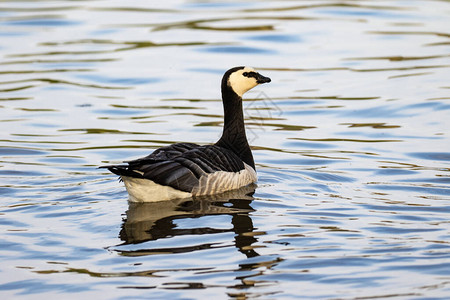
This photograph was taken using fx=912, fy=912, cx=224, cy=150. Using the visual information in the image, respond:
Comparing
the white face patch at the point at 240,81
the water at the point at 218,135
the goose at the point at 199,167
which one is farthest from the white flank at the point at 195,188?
the white face patch at the point at 240,81

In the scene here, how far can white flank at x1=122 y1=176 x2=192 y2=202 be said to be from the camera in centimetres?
1084

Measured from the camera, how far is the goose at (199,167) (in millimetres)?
10734

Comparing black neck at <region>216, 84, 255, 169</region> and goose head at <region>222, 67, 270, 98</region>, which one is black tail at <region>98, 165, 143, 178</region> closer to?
black neck at <region>216, 84, 255, 169</region>

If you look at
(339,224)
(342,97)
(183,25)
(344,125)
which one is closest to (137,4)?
(183,25)

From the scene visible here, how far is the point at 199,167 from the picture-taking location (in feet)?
37.1

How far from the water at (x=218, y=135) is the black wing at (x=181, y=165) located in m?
0.34

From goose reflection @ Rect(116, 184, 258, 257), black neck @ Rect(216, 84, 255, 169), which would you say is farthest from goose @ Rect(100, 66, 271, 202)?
goose reflection @ Rect(116, 184, 258, 257)

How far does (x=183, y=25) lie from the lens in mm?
23375

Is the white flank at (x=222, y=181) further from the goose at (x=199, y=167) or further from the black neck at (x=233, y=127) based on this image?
the black neck at (x=233, y=127)

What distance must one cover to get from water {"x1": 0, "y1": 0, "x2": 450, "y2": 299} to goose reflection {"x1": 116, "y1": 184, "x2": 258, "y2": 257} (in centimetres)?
4

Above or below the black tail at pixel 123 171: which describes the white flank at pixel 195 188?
below

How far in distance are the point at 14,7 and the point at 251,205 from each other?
17.8 m

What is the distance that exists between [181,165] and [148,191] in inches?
20.0

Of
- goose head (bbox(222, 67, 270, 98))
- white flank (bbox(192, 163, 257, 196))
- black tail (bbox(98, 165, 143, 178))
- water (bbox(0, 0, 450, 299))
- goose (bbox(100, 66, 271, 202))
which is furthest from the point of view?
goose head (bbox(222, 67, 270, 98))
